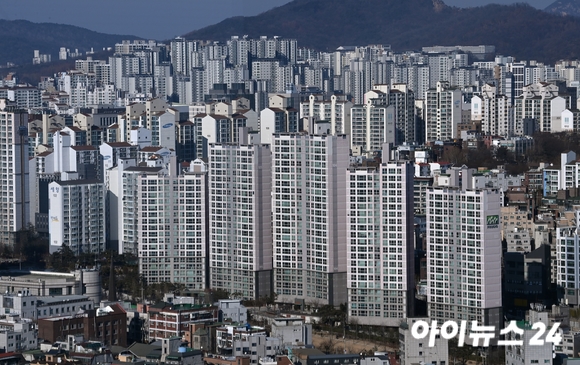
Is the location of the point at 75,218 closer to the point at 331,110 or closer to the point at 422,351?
the point at 422,351

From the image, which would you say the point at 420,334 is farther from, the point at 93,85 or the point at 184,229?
the point at 93,85

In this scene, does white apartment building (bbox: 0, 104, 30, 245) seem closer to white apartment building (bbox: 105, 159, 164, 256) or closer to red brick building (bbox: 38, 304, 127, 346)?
white apartment building (bbox: 105, 159, 164, 256)

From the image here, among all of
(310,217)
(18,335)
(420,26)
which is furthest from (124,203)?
(420,26)

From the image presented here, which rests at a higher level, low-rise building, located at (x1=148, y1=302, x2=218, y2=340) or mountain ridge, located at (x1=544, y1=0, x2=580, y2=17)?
mountain ridge, located at (x1=544, y1=0, x2=580, y2=17)

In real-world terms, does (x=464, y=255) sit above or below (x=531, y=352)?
above

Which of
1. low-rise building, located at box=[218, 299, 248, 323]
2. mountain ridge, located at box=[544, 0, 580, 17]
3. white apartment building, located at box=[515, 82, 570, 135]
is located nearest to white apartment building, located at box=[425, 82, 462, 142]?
white apartment building, located at box=[515, 82, 570, 135]

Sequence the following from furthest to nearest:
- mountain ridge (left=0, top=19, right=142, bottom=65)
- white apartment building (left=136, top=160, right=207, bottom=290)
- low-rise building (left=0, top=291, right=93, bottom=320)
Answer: mountain ridge (left=0, top=19, right=142, bottom=65), white apartment building (left=136, top=160, right=207, bottom=290), low-rise building (left=0, top=291, right=93, bottom=320)
